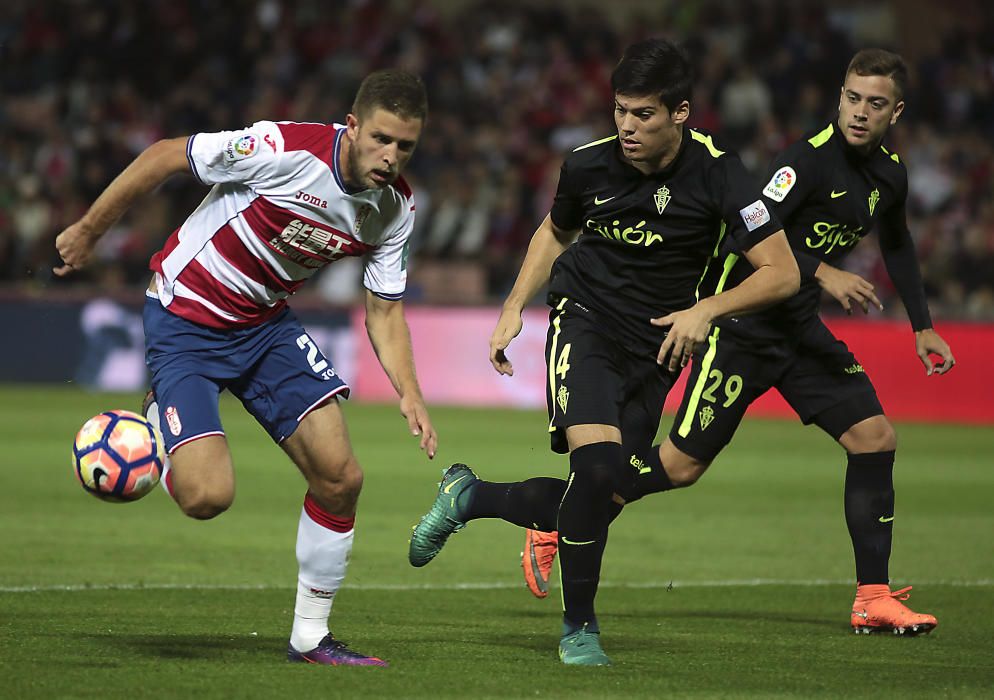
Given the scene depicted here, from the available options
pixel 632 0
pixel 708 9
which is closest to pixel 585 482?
pixel 708 9

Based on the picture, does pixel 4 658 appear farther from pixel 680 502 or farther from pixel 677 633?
pixel 680 502

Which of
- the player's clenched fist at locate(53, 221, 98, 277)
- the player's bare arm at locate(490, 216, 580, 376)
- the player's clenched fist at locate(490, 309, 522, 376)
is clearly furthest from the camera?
the player's bare arm at locate(490, 216, 580, 376)

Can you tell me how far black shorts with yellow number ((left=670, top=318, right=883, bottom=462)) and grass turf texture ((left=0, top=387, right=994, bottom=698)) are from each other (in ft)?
2.77

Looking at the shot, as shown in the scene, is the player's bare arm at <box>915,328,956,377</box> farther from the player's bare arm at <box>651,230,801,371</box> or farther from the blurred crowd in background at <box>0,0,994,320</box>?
the blurred crowd in background at <box>0,0,994,320</box>

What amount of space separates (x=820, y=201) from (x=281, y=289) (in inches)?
96.2

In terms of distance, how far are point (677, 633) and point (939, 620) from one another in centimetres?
129

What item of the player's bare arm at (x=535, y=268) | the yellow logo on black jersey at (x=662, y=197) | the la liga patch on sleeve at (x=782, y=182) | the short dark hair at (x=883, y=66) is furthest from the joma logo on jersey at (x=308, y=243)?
the short dark hair at (x=883, y=66)

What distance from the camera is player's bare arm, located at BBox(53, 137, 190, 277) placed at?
551cm

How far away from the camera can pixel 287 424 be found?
580 centimetres

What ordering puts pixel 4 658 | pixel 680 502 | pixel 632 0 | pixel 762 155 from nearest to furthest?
pixel 4 658 < pixel 680 502 < pixel 762 155 < pixel 632 0

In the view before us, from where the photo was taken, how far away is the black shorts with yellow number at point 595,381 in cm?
591

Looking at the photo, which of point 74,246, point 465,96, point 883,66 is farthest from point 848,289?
point 465,96

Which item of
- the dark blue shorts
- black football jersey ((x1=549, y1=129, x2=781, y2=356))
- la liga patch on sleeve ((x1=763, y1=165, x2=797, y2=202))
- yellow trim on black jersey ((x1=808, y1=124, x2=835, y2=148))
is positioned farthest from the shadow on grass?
yellow trim on black jersey ((x1=808, y1=124, x2=835, y2=148))

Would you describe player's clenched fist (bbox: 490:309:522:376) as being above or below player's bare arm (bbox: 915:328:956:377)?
above
